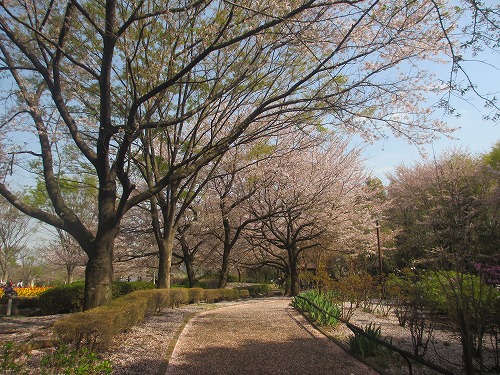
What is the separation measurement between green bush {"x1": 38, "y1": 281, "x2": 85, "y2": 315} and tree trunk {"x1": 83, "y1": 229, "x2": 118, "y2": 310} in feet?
14.3

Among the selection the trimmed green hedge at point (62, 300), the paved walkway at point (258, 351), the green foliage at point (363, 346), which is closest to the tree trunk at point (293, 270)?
the paved walkway at point (258, 351)

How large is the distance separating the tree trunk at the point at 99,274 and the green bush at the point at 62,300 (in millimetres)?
4366

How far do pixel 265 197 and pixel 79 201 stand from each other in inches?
590

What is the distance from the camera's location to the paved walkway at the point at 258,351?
4.93 metres

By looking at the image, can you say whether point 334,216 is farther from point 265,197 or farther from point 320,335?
point 320,335

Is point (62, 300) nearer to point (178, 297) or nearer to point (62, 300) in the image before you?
point (62, 300)

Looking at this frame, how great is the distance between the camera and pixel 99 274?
7.17 metres

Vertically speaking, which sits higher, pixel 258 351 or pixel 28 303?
pixel 28 303

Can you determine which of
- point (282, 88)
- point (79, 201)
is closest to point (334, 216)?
point (282, 88)

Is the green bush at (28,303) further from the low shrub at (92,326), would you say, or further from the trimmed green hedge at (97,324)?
the low shrub at (92,326)

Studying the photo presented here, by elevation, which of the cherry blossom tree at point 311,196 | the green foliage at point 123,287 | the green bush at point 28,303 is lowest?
the green bush at point 28,303

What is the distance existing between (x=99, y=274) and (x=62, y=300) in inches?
188

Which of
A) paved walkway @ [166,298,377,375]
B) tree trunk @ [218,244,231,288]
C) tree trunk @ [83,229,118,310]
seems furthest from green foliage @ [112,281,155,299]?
tree trunk @ [83,229,118,310]

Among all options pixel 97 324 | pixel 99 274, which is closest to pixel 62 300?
pixel 99 274
